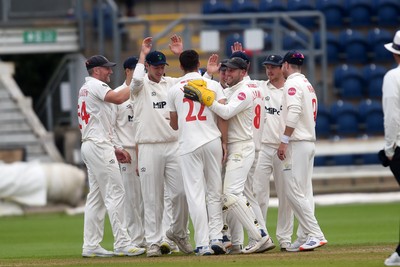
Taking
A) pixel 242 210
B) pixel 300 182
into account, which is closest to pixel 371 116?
pixel 300 182

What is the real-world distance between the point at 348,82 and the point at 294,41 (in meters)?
1.80

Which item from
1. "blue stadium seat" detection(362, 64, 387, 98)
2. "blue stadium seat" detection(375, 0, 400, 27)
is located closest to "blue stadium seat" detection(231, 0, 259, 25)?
"blue stadium seat" detection(375, 0, 400, 27)

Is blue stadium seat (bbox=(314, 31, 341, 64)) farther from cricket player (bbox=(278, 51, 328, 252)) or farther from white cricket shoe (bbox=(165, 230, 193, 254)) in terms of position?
white cricket shoe (bbox=(165, 230, 193, 254))

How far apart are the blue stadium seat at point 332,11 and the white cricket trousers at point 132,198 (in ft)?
50.9

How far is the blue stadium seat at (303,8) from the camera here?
29953mm

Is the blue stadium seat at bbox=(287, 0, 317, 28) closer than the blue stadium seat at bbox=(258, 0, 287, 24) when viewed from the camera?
Yes

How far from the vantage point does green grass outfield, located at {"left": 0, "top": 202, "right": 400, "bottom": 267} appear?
13.3 meters

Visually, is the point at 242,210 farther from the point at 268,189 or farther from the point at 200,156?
the point at 268,189

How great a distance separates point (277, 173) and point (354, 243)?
1.73 m

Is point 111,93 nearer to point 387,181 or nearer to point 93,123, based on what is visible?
point 93,123

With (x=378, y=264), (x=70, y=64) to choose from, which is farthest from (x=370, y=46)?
(x=378, y=264)

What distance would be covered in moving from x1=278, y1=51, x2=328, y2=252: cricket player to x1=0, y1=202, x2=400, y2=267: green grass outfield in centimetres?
37

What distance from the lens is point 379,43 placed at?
96.6 feet

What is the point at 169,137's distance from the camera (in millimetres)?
14758
